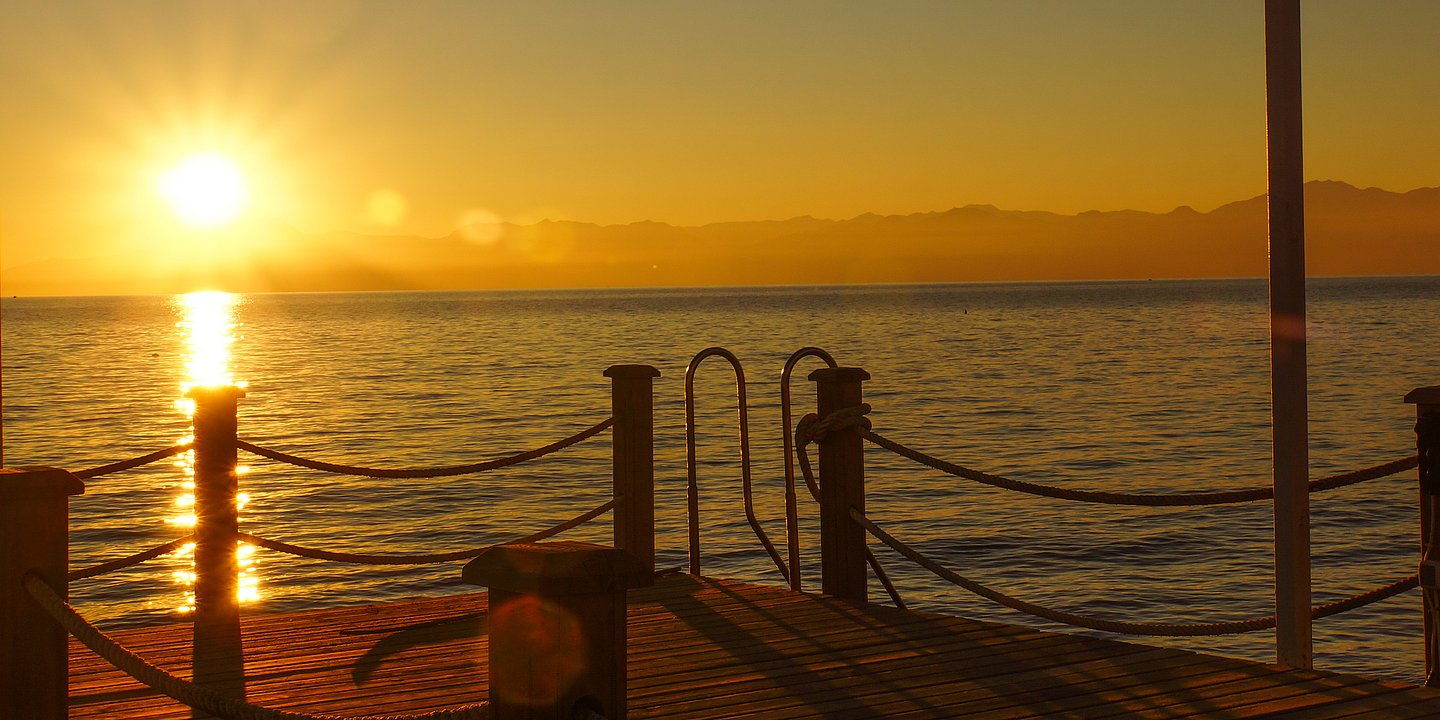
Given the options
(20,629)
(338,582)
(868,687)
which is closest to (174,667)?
(20,629)

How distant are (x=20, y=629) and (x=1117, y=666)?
494cm

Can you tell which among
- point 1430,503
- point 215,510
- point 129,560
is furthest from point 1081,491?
point 129,560

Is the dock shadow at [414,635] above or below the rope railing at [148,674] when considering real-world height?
below

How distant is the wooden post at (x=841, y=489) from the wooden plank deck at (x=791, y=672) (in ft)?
0.68

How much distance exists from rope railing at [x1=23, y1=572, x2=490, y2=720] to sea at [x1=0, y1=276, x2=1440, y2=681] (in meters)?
12.7

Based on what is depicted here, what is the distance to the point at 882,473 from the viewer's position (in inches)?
1142

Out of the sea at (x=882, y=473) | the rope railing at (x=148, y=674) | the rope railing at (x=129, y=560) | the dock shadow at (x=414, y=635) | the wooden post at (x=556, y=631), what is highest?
the wooden post at (x=556, y=631)

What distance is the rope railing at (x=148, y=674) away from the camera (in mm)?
3974

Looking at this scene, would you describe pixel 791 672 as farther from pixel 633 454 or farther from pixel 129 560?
pixel 129 560

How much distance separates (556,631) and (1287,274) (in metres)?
4.26

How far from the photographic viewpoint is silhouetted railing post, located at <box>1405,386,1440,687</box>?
661 centimetres

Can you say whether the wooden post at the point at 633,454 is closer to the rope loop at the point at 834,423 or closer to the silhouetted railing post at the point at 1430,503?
the rope loop at the point at 834,423

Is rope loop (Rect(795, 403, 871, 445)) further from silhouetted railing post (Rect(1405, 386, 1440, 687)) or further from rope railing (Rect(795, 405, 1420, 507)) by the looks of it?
silhouetted railing post (Rect(1405, 386, 1440, 687))

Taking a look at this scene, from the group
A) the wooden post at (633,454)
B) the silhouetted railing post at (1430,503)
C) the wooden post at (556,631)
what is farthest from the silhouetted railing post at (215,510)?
the silhouetted railing post at (1430,503)
